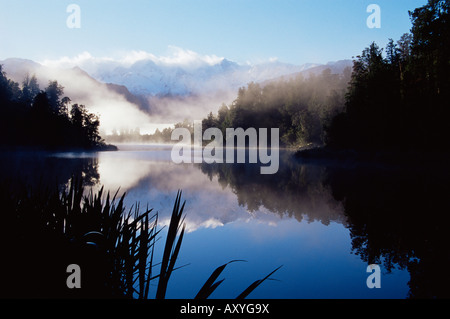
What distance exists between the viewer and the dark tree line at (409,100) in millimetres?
37344

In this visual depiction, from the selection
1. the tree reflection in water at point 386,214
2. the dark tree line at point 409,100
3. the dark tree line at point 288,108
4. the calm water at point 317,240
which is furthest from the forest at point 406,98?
the dark tree line at point 288,108

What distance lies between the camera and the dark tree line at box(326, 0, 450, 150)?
37.3 meters

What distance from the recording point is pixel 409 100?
41188mm

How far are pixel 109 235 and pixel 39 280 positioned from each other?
3.76 ft

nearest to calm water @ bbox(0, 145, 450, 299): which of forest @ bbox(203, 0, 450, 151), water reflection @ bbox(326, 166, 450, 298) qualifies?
water reflection @ bbox(326, 166, 450, 298)

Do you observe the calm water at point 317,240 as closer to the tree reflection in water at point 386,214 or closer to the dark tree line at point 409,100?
the tree reflection in water at point 386,214

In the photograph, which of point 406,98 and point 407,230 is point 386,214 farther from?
point 406,98

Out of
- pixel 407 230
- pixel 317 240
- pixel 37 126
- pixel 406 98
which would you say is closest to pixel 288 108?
pixel 406 98

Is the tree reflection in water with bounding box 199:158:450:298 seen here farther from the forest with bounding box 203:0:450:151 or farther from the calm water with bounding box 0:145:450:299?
the forest with bounding box 203:0:450:151

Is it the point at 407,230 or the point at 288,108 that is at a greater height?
the point at 288,108

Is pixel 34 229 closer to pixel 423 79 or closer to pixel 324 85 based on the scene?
pixel 423 79
